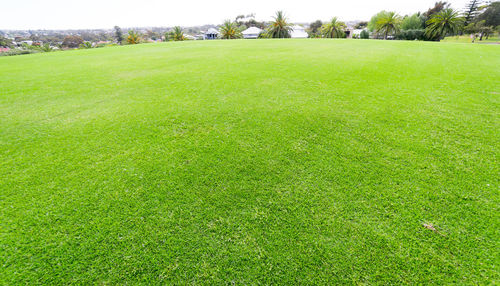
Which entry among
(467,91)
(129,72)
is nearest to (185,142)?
(129,72)

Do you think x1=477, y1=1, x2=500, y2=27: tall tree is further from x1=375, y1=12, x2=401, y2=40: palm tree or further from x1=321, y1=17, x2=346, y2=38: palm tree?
x1=321, y1=17, x2=346, y2=38: palm tree

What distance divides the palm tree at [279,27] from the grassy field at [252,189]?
23.2 metres

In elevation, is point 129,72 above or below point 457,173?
above

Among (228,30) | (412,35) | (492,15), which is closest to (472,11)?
(492,15)

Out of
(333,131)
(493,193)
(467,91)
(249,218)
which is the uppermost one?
(467,91)

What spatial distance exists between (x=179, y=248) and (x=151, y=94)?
410cm

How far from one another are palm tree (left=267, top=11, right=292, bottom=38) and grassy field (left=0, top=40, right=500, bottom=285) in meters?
23.2

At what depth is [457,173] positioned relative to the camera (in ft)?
7.51

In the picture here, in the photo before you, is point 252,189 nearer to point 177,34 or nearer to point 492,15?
point 177,34

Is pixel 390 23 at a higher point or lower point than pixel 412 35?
higher

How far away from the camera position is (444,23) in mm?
20125

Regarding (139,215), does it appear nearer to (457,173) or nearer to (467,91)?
(457,173)

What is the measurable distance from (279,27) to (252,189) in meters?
26.3

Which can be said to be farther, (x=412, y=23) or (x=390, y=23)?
(x=412, y=23)
